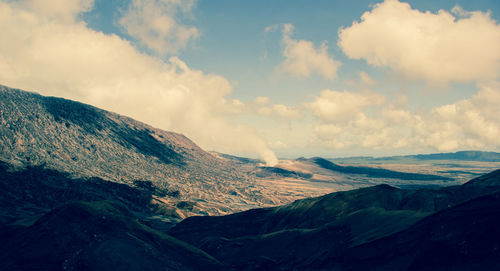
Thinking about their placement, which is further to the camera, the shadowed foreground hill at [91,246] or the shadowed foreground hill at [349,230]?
the shadowed foreground hill at [91,246]

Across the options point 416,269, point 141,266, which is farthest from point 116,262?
point 416,269

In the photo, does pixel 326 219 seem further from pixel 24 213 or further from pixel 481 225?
pixel 24 213

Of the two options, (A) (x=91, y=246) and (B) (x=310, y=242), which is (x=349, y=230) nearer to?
(B) (x=310, y=242)

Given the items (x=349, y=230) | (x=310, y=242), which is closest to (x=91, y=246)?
(x=310, y=242)

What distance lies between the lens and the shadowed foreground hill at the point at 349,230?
8044cm

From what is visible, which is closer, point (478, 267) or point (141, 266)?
point (478, 267)

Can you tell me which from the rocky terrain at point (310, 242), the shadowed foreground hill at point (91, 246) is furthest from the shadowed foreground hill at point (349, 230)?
the shadowed foreground hill at point (91, 246)

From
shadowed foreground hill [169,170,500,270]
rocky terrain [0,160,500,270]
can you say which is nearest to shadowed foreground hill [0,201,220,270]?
rocky terrain [0,160,500,270]

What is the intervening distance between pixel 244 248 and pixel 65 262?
2506 inches

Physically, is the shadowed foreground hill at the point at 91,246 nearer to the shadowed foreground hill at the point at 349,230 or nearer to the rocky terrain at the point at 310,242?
the rocky terrain at the point at 310,242

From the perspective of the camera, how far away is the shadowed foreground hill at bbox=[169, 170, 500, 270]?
8044 centimetres

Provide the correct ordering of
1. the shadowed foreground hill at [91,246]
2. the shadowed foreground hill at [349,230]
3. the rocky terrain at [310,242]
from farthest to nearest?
the shadowed foreground hill at [91,246], the shadowed foreground hill at [349,230], the rocky terrain at [310,242]

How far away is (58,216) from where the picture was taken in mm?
118625

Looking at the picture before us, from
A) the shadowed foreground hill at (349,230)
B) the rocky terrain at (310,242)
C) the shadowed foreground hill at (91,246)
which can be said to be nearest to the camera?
the rocky terrain at (310,242)
